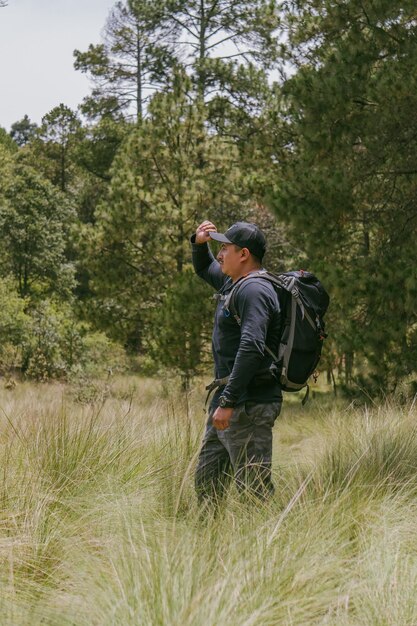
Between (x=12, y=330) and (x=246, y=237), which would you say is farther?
(x=12, y=330)

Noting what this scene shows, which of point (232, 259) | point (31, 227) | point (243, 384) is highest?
point (31, 227)

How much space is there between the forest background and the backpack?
252cm

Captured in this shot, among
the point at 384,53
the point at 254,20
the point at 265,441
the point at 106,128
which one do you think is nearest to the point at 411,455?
the point at 265,441

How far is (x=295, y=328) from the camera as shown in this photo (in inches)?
177

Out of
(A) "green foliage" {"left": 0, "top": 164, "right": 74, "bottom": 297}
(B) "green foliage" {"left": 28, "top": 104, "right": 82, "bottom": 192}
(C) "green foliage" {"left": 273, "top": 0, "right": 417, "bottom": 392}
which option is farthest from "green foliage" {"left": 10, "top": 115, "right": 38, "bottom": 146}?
(C) "green foliage" {"left": 273, "top": 0, "right": 417, "bottom": 392}

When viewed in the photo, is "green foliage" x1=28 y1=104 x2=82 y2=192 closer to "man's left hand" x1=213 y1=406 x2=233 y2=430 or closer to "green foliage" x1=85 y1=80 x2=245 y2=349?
"green foliage" x1=85 y1=80 x2=245 y2=349

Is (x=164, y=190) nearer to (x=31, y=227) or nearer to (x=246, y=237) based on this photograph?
(x=31, y=227)

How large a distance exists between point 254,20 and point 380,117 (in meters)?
13.9

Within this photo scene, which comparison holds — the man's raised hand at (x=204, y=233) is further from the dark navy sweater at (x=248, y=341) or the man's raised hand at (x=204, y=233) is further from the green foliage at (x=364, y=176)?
the green foliage at (x=364, y=176)

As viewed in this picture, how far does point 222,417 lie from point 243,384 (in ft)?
0.72

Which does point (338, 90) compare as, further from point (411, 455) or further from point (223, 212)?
point (223, 212)

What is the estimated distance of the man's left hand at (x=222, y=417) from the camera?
4.34m

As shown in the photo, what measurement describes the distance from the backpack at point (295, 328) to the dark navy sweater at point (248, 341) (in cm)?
5

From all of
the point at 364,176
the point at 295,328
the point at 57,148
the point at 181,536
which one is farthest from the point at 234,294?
the point at 57,148
